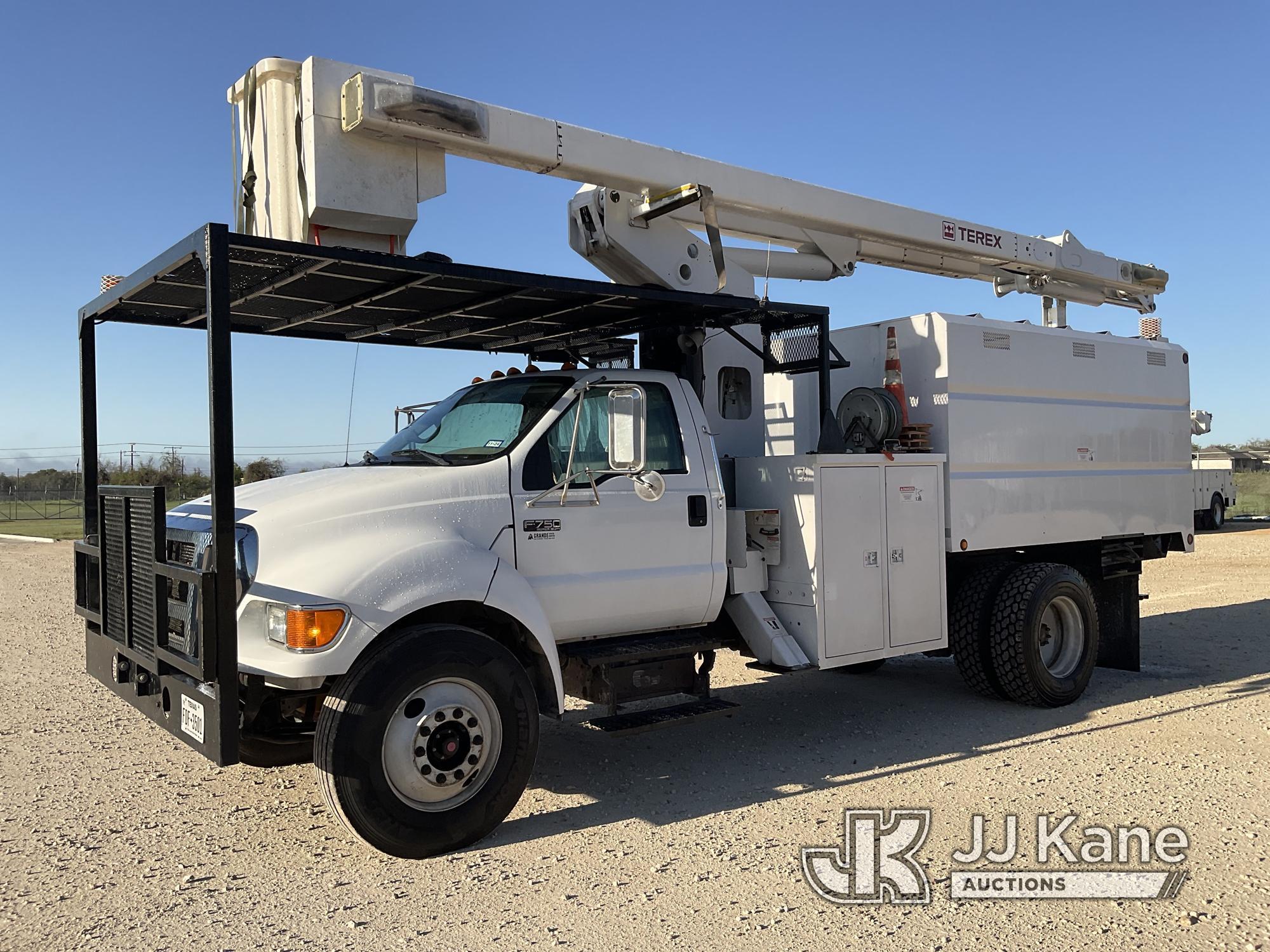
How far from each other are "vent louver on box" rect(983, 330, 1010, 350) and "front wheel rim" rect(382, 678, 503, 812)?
15.4 ft

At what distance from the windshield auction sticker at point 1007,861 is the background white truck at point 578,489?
4.18 feet

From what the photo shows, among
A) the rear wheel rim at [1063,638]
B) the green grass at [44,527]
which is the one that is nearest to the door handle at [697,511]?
the rear wheel rim at [1063,638]

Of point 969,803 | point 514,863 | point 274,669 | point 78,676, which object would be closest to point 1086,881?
point 969,803

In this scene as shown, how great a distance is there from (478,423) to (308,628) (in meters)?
1.75

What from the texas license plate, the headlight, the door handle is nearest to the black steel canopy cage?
the texas license plate

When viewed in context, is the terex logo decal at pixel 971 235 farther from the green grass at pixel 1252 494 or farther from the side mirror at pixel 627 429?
the green grass at pixel 1252 494

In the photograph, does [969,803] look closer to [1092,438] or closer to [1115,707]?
[1115,707]

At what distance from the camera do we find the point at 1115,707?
753 centimetres

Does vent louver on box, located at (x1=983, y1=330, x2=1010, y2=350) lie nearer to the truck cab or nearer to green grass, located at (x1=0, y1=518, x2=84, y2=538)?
the truck cab

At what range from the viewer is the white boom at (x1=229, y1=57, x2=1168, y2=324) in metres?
5.02

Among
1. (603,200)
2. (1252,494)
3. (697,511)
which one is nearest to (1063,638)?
(697,511)

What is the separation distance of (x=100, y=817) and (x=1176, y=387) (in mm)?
8866

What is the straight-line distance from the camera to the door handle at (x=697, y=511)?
235 inches

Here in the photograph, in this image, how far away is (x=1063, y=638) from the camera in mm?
7980
